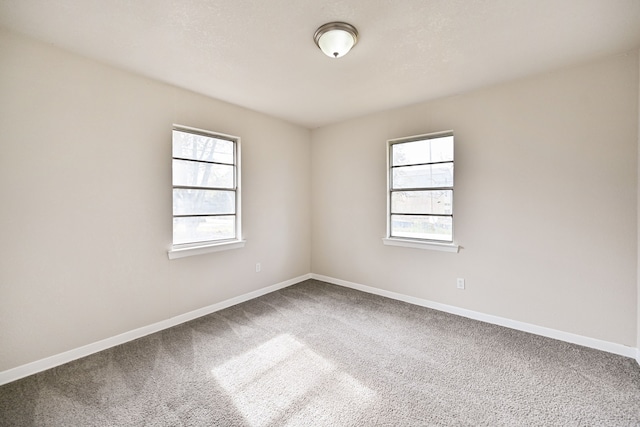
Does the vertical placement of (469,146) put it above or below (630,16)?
below

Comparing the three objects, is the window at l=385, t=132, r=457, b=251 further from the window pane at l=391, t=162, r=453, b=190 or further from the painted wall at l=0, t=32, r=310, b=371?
the painted wall at l=0, t=32, r=310, b=371

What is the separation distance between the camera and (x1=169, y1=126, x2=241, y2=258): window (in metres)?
2.99

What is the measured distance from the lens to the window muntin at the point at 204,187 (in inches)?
118

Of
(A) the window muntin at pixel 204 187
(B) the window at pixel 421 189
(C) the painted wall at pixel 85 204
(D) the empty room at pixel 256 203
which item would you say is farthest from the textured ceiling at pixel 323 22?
(B) the window at pixel 421 189

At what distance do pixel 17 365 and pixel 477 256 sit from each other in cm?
411

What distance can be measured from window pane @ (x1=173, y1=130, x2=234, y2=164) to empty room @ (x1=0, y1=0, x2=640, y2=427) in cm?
3

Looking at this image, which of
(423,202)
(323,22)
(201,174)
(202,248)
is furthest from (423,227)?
(201,174)

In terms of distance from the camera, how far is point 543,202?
2625mm

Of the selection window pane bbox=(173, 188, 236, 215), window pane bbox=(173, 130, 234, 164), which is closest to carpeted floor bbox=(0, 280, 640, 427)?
window pane bbox=(173, 188, 236, 215)

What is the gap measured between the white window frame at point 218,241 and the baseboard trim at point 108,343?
0.67 metres

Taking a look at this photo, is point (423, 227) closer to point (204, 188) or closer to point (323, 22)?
point (323, 22)

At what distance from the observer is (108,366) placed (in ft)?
7.04

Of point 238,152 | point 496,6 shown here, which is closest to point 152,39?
point 238,152

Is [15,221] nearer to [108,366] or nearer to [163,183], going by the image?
[163,183]
